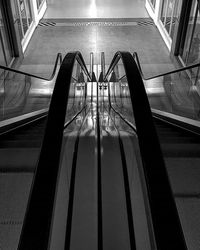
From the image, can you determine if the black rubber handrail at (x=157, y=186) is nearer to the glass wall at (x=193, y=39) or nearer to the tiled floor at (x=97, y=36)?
→ the glass wall at (x=193, y=39)

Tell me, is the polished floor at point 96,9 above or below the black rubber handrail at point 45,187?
below

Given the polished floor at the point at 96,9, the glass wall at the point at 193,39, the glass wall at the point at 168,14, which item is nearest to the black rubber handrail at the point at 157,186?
the glass wall at the point at 193,39

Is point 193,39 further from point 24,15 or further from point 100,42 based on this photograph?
point 24,15

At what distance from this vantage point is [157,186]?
46.1 inches

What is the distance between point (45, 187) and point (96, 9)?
12.9 meters

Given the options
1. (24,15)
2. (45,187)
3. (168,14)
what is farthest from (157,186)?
(168,14)

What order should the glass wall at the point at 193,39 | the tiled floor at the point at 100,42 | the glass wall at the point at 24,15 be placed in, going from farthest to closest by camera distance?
the glass wall at the point at 24,15 < the tiled floor at the point at 100,42 < the glass wall at the point at 193,39

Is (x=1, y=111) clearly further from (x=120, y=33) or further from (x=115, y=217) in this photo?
(x=120, y=33)

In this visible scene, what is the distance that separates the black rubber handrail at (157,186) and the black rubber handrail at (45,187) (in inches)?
16.5

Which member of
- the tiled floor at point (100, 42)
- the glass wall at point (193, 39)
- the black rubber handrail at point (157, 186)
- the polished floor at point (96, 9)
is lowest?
the tiled floor at point (100, 42)

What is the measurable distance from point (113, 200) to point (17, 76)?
11.4 ft

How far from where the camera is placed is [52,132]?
1445 mm

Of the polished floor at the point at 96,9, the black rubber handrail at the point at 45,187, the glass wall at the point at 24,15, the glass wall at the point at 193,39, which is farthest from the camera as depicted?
the polished floor at the point at 96,9

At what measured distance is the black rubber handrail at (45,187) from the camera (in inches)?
38.2
